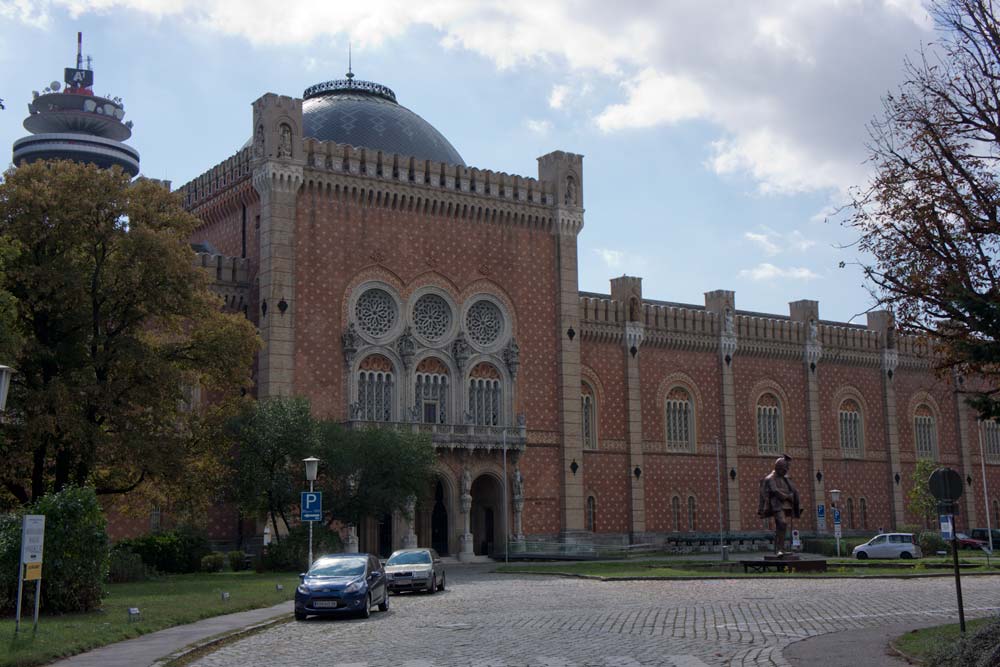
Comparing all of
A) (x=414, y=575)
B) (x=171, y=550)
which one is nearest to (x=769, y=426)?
(x=171, y=550)

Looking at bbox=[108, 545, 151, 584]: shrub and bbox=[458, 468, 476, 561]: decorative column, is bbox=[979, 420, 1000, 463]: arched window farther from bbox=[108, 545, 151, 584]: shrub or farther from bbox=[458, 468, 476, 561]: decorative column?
bbox=[108, 545, 151, 584]: shrub

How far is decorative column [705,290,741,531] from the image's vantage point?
62406 millimetres

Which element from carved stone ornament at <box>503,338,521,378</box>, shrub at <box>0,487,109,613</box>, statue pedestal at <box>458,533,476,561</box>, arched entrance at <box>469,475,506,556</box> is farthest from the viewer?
carved stone ornament at <box>503,338,521,378</box>

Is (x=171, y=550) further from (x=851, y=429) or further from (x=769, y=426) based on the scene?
(x=851, y=429)

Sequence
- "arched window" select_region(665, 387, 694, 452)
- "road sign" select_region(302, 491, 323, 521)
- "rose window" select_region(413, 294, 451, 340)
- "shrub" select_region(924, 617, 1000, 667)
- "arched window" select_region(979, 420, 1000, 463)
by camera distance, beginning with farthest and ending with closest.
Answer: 1. "arched window" select_region(979, 420, 1000, 463)
2. "arched window" select_region(665, 387, 694, 452)
3. "rose window" select_region(413, 294, 451, 340)
4. "road sign" select_region(302, 491, 323, 521)
5. "shrub" select_region(924, 617, 1000, 667)

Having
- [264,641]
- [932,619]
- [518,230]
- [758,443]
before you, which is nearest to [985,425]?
[758,443]

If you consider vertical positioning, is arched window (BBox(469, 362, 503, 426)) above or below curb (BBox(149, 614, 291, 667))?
above

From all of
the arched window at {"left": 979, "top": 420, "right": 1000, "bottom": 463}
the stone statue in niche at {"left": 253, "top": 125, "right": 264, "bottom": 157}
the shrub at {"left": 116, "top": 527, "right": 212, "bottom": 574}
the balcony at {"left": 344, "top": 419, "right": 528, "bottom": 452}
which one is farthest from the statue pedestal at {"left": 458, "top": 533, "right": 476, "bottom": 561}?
the arched window at {"left": 979, "top": 420, "right": 1000, "bottom": 463}

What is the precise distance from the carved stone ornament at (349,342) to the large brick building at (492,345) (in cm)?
9

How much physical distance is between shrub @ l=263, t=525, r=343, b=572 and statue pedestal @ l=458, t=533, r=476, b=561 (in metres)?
9.96

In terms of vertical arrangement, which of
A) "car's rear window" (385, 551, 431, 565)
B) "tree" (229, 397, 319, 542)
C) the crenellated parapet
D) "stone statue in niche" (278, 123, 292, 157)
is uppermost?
"stone statue in niche" (278, 123, 292, 157)

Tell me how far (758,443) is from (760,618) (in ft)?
142

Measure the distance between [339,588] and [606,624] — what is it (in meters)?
6.02

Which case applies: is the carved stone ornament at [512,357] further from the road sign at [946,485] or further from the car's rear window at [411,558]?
the road sign at [946,485]
